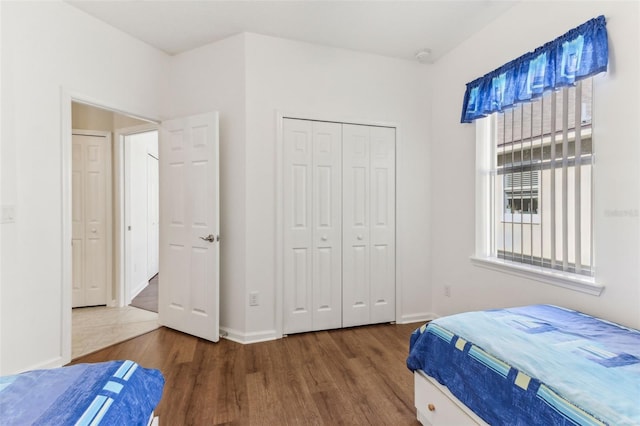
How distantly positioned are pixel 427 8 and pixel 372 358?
2.75m

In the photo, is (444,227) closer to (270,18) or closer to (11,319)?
(270,18)

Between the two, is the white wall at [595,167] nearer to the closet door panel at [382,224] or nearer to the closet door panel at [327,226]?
the closet door panel at [382,224]

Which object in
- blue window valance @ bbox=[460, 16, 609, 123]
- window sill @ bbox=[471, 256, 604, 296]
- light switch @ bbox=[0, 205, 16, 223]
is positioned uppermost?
blue window valance @ bbox=[460, 16, 609, 123]

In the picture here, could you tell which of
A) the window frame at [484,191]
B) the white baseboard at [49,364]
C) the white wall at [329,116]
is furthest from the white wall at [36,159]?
the window frame at [484,191]

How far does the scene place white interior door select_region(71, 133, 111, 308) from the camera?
365cm

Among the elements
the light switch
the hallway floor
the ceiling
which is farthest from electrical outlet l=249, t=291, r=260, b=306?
the ceiling

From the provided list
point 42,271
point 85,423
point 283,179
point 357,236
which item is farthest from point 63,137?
point 357,236

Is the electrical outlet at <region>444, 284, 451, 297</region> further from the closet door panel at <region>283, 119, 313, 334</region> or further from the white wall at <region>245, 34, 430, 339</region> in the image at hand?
the closet door panel at <region>283, 119, 313, 334</region>

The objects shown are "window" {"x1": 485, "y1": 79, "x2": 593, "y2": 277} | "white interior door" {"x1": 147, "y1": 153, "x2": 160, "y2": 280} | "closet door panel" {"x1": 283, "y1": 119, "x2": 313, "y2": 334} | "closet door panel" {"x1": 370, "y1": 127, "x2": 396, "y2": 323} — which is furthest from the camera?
"white interior door" {"x1": 147, "y1": 153, "x2": 160, "y2": 280}

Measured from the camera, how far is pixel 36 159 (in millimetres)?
2143

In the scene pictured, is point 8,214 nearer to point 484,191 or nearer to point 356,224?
point 356,224

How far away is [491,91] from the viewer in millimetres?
2457

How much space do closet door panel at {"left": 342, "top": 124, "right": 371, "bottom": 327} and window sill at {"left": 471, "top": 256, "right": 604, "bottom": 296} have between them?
1.04m

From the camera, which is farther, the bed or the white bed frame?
the white bed frame
